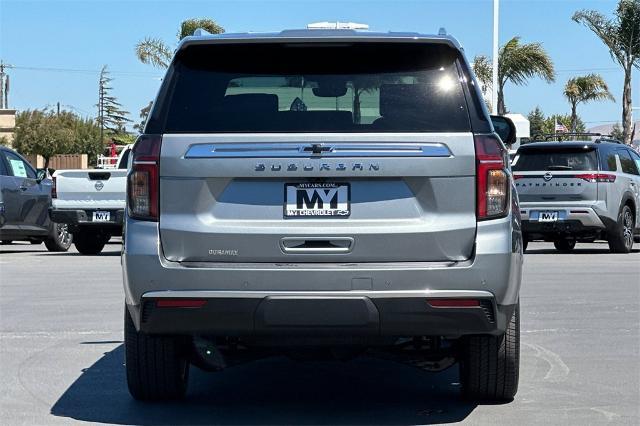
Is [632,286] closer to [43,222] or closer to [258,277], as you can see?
[258,277]

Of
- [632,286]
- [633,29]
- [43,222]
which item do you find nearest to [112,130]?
[633,29]

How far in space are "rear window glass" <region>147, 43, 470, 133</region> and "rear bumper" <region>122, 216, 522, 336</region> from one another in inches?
23.8

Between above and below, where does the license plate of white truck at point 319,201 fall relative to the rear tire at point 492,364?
above

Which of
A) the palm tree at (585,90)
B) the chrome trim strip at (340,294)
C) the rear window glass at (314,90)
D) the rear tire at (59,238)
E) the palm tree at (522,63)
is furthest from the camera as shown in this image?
the palm tree at (585,90)

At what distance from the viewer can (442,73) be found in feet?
20.1

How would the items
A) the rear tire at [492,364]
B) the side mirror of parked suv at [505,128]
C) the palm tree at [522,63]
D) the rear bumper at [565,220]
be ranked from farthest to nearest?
the palm tree at [522,63] → the rear bumper at [565,220] → the side mirror of parked suv at [505,128] → the rear tire at [492,364]

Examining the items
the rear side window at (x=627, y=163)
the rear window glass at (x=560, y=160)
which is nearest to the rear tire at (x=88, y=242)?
the rear window glass at (x=560, y=160)

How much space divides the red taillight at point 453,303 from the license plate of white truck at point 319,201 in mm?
589

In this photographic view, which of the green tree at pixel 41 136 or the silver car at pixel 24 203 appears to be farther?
the green tree at pixel 41 136

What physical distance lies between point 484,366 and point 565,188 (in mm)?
13008

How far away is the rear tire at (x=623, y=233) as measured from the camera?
64.3 feet

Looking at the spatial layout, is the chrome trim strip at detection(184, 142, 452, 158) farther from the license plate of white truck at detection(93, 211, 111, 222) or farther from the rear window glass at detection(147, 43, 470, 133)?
the license plate of white truck at detection(93, 211, 111, 222)

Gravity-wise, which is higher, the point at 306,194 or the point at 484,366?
the point at 306,194

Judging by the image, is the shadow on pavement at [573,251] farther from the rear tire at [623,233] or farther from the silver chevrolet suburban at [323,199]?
the silver chevrolet suburban at [323,199]
